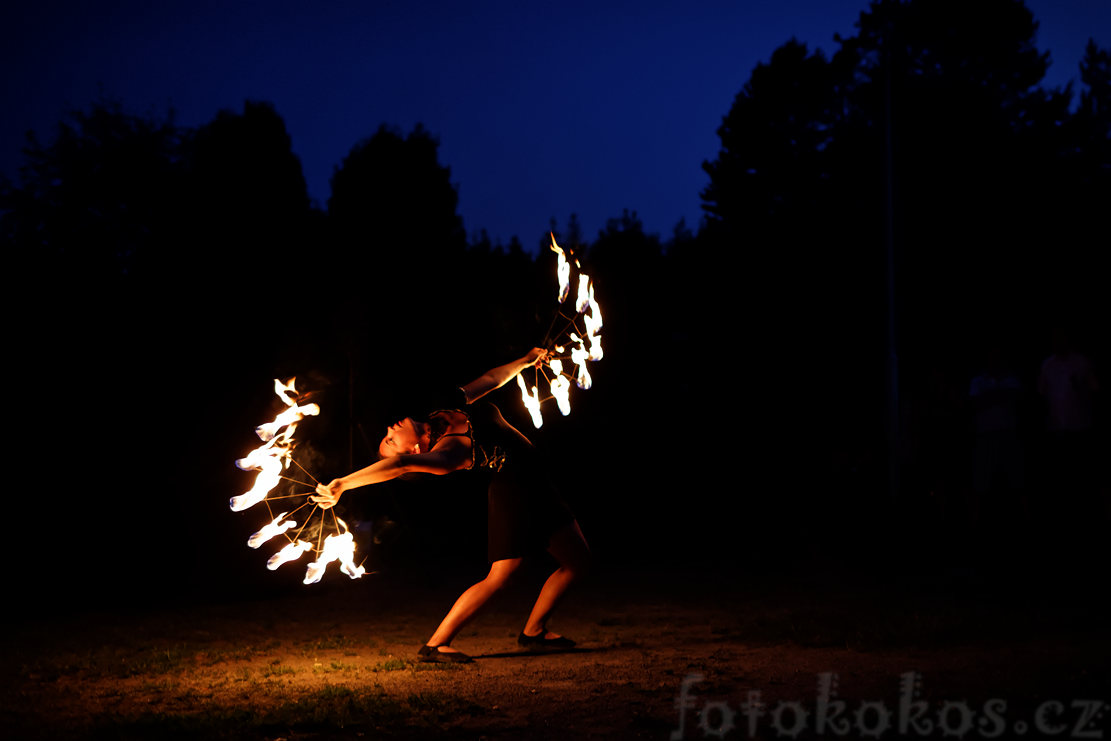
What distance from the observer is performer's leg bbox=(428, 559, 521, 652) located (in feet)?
23.1

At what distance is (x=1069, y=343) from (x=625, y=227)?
13.3m

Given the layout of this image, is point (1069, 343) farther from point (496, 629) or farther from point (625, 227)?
point (625, 227)

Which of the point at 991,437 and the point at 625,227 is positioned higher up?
the point at 625,227

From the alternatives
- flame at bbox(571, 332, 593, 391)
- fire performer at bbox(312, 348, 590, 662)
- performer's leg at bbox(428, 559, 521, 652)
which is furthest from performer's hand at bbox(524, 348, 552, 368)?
performer's leg at bbox(428, 559, 521, 652)

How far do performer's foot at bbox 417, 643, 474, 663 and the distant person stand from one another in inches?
291

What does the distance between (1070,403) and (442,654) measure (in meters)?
7.55

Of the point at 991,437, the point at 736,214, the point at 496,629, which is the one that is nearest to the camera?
the point at 496,629

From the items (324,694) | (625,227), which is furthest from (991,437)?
(625,227)

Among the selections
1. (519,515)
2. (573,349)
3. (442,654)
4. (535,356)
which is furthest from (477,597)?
(573,349)

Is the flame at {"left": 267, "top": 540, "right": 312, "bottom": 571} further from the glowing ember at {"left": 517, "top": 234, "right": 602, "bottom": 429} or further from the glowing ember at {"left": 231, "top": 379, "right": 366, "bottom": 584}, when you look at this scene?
the glowing ember at {"left": 517, "top": 234, "right": 602, "bottom": 429}

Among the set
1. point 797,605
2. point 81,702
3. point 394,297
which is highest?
point 394,297

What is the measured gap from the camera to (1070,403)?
1122 cm

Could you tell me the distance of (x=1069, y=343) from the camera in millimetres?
11297

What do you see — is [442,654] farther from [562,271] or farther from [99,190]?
[99,190]
